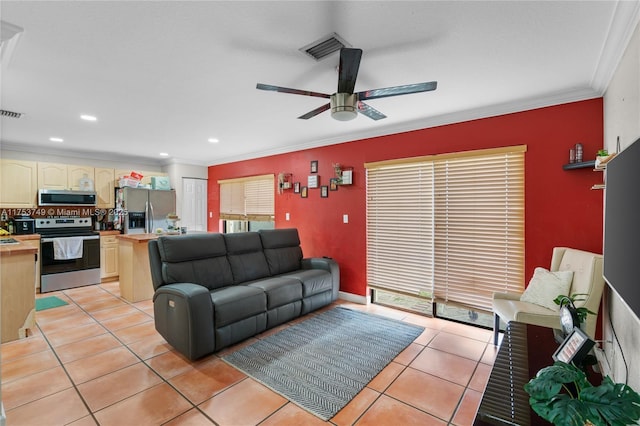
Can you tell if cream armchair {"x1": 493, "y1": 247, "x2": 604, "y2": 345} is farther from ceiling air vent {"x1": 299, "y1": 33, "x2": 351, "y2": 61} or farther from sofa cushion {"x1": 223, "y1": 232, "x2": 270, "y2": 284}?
sofa cushion {"x1": 223, "y1": 232, "x2": 270, "y2": 284}

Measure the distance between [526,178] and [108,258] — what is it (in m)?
6.64

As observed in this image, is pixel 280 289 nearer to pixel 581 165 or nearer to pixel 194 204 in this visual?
pixel 581 165

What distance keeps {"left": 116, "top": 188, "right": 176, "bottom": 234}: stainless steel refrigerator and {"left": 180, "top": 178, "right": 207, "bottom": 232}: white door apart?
290mm

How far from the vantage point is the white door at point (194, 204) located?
675 centimetres

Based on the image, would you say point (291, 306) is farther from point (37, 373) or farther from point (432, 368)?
point (37, 373)

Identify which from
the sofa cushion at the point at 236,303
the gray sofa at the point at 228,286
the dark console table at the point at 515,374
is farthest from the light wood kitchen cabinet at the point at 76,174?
the dark console table at the point at 515,374

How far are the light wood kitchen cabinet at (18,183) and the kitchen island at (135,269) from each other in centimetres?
197

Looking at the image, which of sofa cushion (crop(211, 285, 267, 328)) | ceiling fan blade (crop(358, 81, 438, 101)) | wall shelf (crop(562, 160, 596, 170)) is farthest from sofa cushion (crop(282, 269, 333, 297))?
wall shelf (crop(562, 160, 596, 170))

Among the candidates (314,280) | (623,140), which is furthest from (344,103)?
(314,280)

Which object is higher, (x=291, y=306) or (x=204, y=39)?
(x=204, y=39)

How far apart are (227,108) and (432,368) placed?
332 cm

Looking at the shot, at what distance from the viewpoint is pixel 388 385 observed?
240 centimetres

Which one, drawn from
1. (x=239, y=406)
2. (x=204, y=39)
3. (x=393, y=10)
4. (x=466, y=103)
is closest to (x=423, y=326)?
(x=239, y=406)

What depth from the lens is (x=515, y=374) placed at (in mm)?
1491
